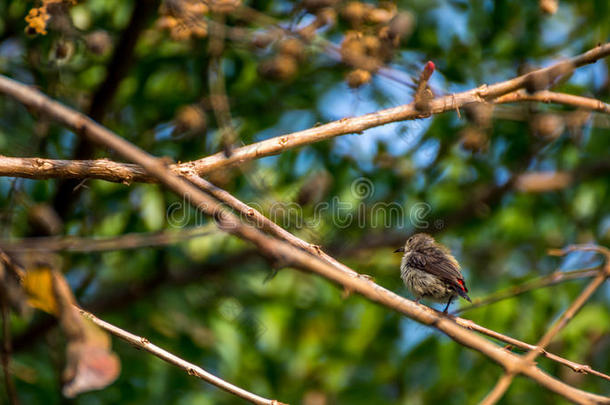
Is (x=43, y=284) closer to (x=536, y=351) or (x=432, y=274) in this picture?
(x=536, y=351)

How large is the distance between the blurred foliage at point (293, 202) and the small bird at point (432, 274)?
56 centimetres

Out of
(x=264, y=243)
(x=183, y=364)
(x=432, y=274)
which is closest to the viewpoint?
(x=264, y=243)

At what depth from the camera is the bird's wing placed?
15.8ft

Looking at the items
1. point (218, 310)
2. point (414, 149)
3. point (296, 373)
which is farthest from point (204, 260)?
point (414, 149)

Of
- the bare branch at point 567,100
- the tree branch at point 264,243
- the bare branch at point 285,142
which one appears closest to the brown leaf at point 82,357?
the tree branch at point 264,243

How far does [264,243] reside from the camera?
6.23ft

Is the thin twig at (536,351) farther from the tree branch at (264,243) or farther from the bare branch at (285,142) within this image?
the bare branch at (285,142)

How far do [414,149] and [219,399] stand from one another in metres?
3.22

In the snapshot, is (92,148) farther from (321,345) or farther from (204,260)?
(321,345)

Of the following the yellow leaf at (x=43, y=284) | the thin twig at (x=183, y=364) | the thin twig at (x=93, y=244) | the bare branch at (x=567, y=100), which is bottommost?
the yellow leaf at (x=43, y=284)

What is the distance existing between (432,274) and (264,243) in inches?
130

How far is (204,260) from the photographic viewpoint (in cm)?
657

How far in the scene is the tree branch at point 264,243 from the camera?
1913 mm

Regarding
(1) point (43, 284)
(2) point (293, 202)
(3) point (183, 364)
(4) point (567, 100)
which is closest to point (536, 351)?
(3) point (183, 364)
